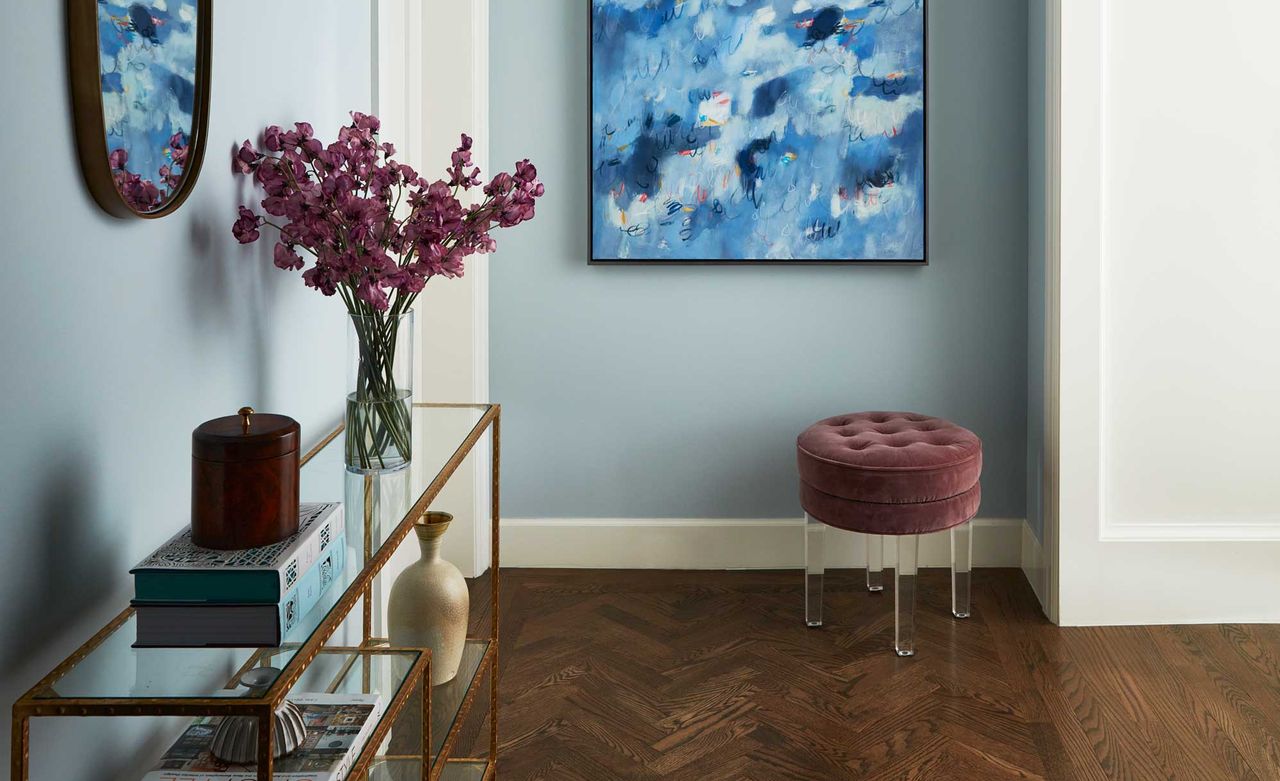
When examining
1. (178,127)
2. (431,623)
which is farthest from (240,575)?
(431,623)

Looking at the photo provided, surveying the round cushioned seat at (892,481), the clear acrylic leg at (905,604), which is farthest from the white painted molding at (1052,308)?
the clear acrylic leg at (905,604)

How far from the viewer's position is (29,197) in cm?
101

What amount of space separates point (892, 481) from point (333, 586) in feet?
6.03

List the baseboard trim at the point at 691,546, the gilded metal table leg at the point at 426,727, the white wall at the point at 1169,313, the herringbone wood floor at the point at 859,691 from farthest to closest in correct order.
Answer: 1. the baseboard trim at the point at 691,546
2. the white wall at the point at 1169,313
3. the herringbone wood floor at the point at 859,691
4. the gilded metal table leg at the point at 426,727

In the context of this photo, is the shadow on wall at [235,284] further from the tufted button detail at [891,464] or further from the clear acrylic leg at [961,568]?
the clear acrylic leg at [961,568]

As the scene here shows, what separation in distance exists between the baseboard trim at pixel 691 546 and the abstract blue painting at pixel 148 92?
2372mm

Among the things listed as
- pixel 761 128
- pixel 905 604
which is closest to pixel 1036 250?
pixel 761 128

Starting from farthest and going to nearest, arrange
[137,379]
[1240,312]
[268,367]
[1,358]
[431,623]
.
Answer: [1240,312] < [431,623] < [268,367] < [137,379] < [1,358]

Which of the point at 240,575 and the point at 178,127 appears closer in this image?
the point at 240,575

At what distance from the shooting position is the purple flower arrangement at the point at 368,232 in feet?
4.71

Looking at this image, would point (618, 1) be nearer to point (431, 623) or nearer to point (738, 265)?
point (738, 265)

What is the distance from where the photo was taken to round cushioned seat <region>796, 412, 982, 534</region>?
2.78m

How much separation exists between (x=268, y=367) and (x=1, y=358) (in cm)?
68

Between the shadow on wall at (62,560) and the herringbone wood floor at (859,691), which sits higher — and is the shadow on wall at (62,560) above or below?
above
